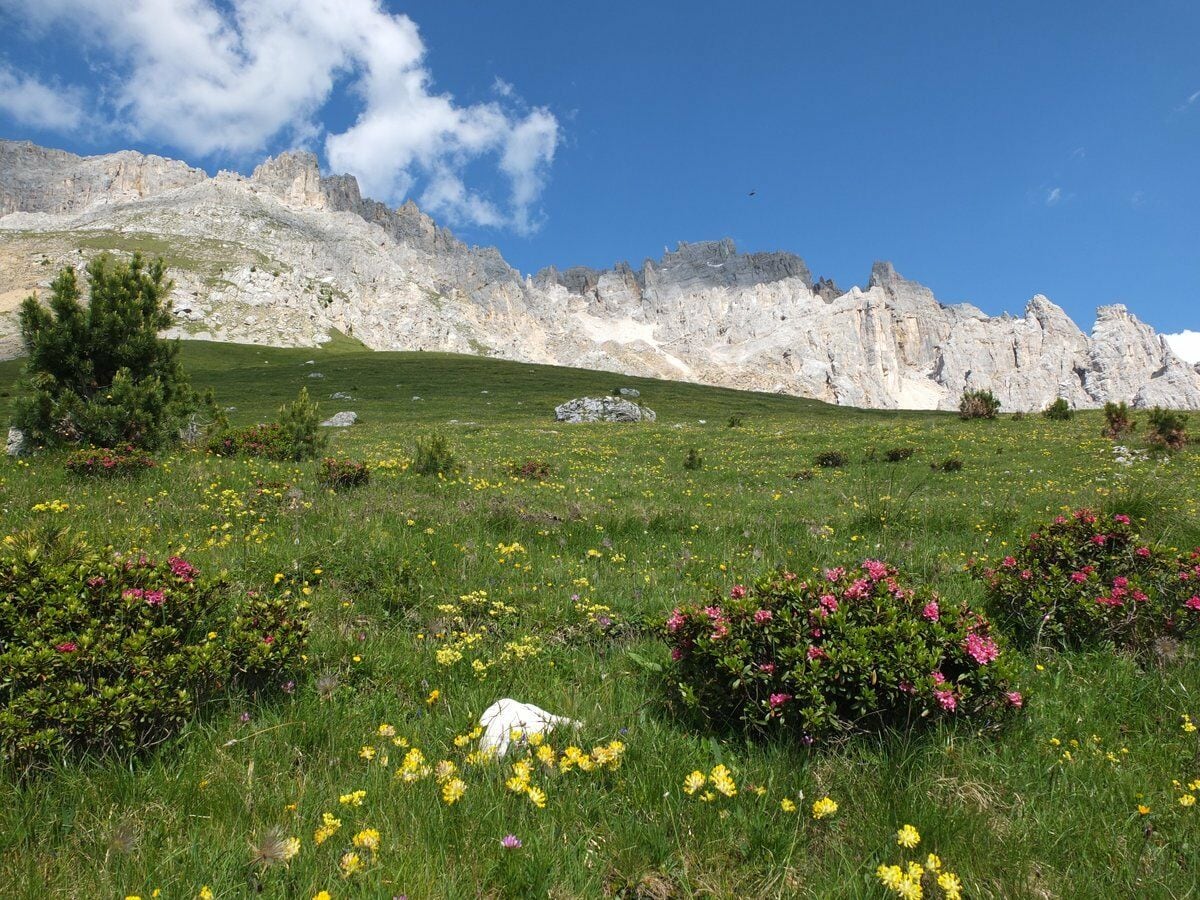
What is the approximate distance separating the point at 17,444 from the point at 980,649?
21.7 meters

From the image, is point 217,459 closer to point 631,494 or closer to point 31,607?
point 631,494

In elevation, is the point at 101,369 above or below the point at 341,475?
above

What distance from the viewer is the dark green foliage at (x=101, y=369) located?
15664 millimetres

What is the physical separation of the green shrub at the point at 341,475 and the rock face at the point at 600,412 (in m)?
38.0

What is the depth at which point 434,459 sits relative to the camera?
16.0 metres

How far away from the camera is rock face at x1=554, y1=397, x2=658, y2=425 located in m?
51.8

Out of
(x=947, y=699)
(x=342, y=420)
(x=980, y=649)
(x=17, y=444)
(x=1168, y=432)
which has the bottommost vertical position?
(x=342, y=420)

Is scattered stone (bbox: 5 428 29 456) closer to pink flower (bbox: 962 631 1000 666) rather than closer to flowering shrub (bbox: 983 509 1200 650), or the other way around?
pink flower (bbox: 962 631 1000 666)

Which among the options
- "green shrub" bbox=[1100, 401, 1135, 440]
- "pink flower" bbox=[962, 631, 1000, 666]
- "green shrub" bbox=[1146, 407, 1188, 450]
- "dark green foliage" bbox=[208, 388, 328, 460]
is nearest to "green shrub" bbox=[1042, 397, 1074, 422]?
"green shrub" bbox=[1100, 401, 1135, 440]

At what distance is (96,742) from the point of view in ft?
11.8

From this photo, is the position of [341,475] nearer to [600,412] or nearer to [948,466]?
[948,466]

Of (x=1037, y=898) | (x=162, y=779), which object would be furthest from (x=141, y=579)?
(x=1037, y=898)

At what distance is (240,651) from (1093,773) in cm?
578

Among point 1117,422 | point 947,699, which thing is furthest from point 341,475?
point 1117,422
